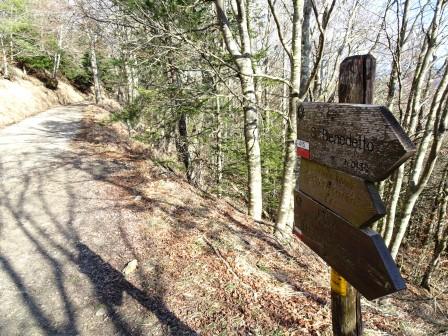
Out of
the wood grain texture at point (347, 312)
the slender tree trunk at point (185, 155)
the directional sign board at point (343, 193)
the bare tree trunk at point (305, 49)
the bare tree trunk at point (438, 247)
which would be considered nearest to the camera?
the directional sign board at point (343, 193)

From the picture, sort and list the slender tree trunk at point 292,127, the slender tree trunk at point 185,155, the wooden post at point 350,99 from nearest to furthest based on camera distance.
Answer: the wooden post at point 350,99 → the slender tree trunk at point 292,127 → the slender tree trunk at point 185,155

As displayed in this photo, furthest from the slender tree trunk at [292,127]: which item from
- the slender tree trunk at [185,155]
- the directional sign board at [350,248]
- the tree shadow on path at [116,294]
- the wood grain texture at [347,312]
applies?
the slender tree trunk at [185,155]

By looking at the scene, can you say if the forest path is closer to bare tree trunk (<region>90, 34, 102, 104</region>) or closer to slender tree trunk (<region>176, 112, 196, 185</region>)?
slender tree trunk (<region>176, 112, 196, 185</region>)

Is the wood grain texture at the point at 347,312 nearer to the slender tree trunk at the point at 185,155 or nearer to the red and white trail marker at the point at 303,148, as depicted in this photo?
the red and white trail marker at the point at 303,148

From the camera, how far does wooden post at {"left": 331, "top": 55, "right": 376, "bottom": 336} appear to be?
4.66ft

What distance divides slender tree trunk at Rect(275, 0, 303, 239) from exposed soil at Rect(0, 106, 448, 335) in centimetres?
49

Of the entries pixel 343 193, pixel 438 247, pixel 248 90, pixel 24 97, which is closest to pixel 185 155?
pixel 248 90

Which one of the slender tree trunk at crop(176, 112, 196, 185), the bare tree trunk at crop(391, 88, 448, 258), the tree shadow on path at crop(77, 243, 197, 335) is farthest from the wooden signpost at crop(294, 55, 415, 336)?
the slender tree trunk at crop(176, 112, 196, 185)

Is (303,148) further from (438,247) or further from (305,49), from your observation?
(438,247)

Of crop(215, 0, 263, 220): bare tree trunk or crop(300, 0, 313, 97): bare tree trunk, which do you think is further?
crop(215, 0, 263, 220): bare tree trunk

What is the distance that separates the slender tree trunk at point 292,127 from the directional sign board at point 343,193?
2716 mm

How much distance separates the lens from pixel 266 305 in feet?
10.9

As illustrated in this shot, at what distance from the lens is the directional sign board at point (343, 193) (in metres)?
1.24

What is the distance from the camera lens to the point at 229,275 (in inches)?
150
